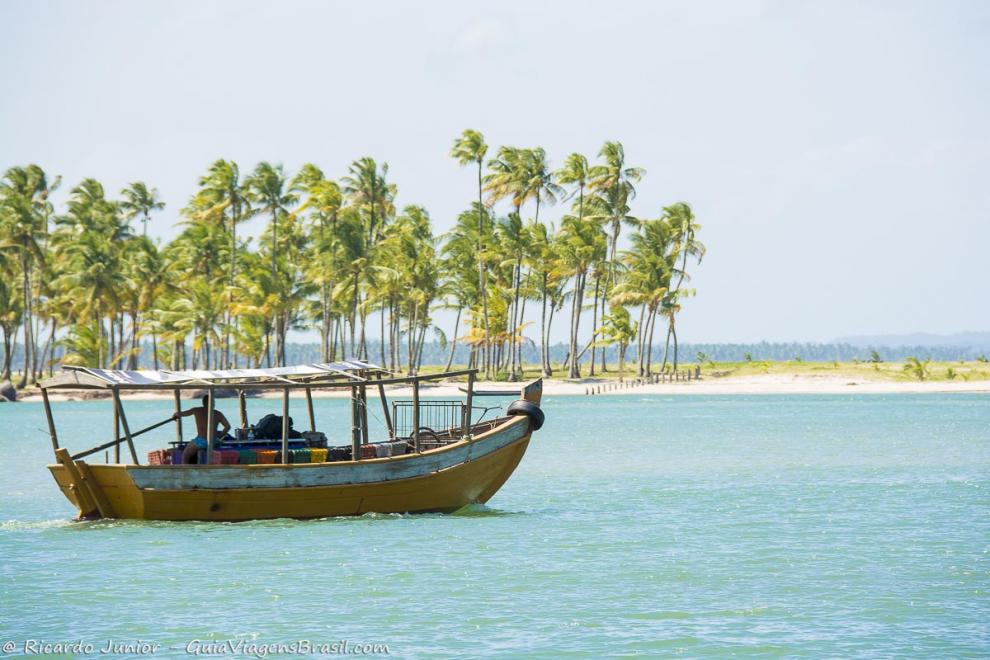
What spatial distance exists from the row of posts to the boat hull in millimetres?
68460

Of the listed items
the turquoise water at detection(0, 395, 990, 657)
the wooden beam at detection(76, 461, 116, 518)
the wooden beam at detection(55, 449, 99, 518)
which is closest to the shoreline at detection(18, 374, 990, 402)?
the turquoise water at detection(0, 395, 990, 657)

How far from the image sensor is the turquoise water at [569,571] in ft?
54.1

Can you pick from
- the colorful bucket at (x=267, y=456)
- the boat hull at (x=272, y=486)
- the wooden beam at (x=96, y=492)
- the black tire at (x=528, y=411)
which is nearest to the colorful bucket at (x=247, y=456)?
the colorful bucket at (x=267, y=456)

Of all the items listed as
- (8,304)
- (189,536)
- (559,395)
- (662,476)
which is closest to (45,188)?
(8,304)

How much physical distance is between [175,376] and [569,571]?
29.2 feet

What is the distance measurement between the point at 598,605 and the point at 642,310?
83300 millimetres

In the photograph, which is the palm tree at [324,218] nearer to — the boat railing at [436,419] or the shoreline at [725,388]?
the shoreline at [725,388]

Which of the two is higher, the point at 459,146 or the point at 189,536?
the point at 459,146

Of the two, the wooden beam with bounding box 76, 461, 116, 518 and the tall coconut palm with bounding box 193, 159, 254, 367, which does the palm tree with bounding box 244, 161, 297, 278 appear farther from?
the wooden beam with bounding box 76, 461, 116, 518

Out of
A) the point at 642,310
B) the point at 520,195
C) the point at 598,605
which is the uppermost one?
the point at 520,195

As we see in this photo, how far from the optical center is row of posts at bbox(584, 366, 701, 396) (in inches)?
3751

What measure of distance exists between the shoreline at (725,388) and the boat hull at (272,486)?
6526 centimetres

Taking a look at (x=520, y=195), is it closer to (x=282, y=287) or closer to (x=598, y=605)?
(x=282, y=287)

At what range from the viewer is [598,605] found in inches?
712
